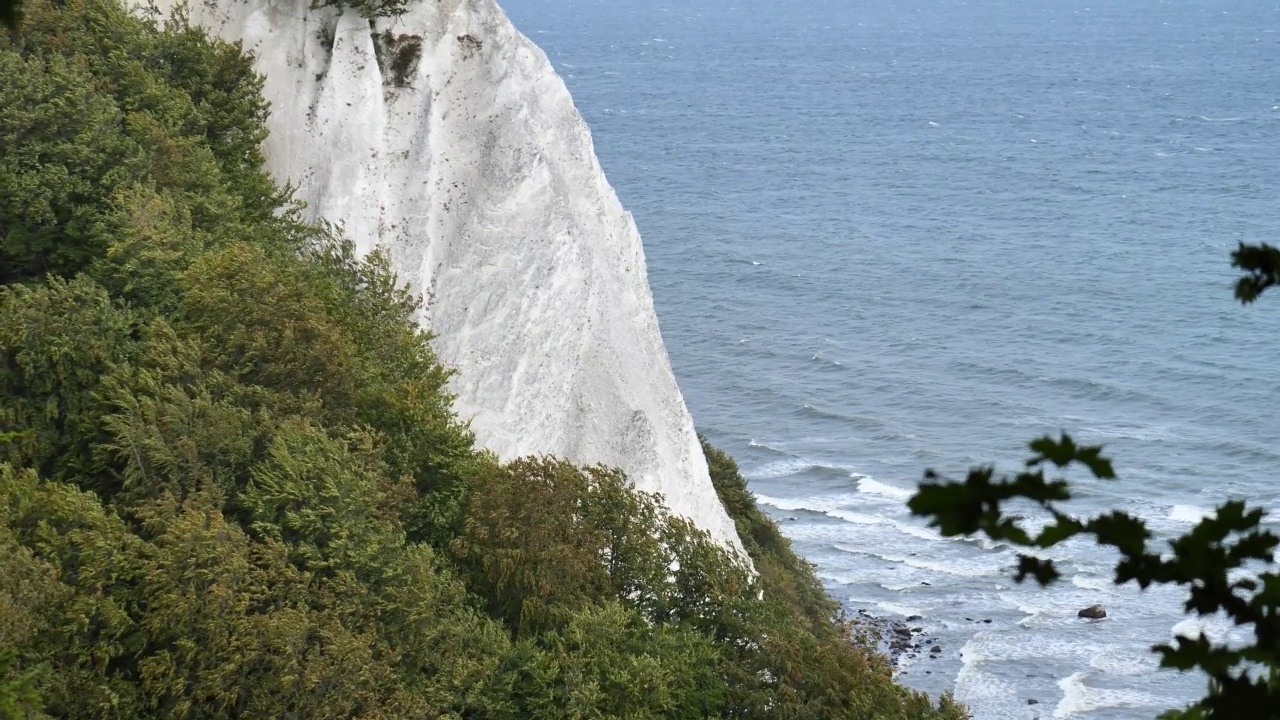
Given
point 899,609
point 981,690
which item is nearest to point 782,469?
point 899,609

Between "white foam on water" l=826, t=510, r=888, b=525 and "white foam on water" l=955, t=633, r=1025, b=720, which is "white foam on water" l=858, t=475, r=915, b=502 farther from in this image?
"white foam on water" l=955, t=633, r=1025, b=720

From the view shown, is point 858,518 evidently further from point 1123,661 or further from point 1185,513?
point 1123,661

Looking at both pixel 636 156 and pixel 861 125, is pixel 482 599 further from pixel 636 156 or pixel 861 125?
pixel 861 125

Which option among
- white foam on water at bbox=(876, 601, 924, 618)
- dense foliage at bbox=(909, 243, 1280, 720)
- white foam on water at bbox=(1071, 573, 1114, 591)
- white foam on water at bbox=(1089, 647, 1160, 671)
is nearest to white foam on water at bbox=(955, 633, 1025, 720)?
white foam on water at bbox=(876, 601, 924, 618)

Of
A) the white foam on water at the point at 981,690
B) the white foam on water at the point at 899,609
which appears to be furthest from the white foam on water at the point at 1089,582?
the white foam on water at the point at 981,690

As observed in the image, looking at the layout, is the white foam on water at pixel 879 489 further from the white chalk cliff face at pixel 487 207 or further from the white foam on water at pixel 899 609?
the white chalk cliff face at pixel 487 207

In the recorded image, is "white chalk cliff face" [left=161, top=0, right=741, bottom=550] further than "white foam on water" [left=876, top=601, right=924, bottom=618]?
No
